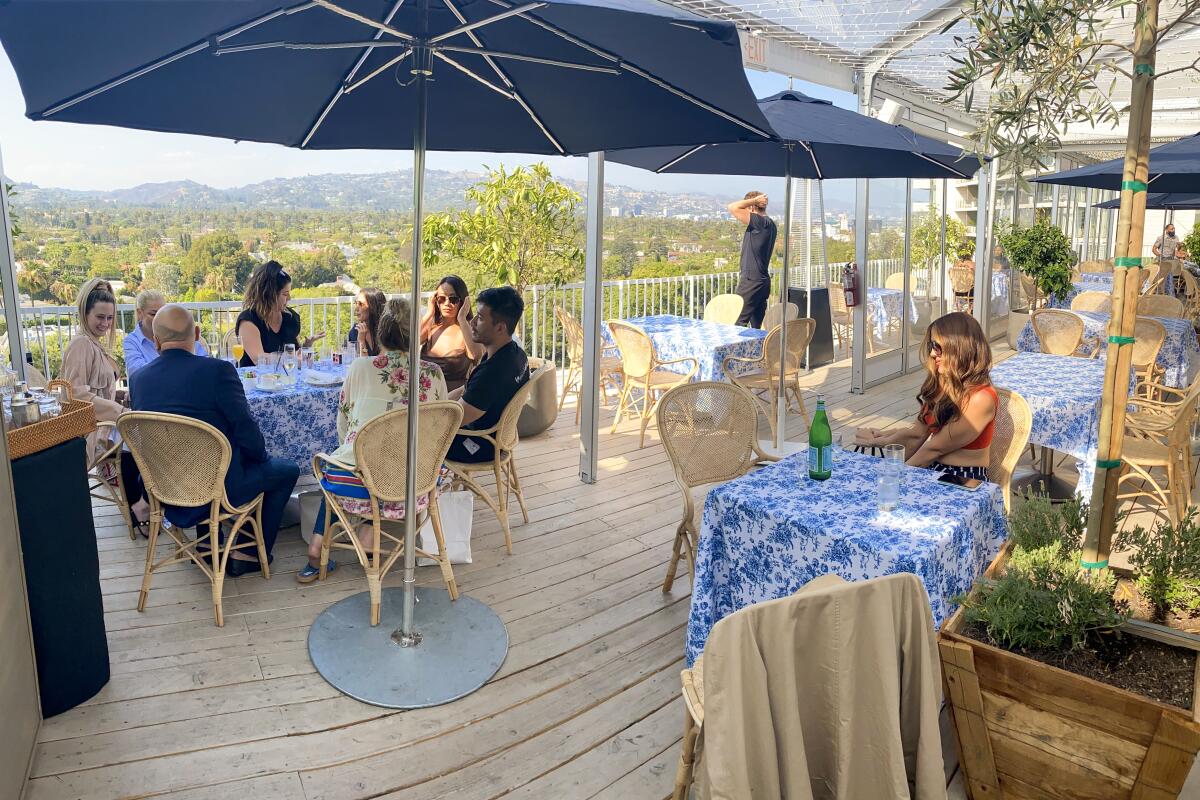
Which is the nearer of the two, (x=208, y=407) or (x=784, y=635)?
(x=784, y=635)

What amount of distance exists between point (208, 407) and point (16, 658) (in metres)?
1.34

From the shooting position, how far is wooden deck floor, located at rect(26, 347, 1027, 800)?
255 cm

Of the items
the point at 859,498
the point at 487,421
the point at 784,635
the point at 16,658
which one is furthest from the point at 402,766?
the point at 487,421

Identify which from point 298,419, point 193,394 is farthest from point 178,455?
point 298,419

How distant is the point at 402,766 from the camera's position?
2.62 m

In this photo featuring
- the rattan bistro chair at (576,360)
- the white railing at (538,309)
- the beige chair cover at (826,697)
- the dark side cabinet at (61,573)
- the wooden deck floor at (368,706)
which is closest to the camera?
the beige chair cover at (826,697)

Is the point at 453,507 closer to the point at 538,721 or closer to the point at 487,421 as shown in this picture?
the point at 487,421

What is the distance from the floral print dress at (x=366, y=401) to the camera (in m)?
3.58

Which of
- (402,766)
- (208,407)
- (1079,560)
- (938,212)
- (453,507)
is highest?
(938,212)

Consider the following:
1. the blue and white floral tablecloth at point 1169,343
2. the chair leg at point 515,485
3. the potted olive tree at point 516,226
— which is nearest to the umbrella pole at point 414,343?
the chair leg at point 515,485

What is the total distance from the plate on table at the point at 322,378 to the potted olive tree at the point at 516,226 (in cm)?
268

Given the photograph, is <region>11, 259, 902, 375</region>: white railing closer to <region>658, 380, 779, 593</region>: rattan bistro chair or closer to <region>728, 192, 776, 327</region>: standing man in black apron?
<region>728, 192, 776, 327</region>: standing man in black apron

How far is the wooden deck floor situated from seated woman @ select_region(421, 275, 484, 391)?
4.31 ft

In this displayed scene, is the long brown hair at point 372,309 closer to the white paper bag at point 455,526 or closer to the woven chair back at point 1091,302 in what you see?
the white paper bag at point 455,526
